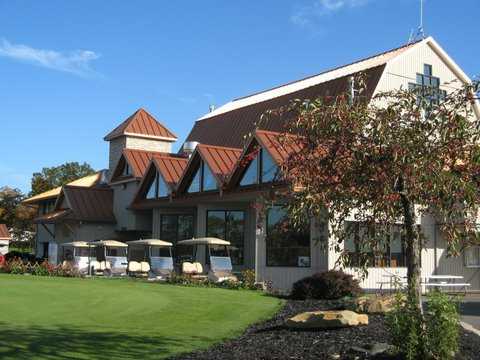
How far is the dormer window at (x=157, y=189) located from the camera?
33344 mm

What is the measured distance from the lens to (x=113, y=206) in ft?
131

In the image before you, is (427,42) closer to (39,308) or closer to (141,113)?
(141,113)

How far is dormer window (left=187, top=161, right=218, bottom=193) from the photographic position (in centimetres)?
2955

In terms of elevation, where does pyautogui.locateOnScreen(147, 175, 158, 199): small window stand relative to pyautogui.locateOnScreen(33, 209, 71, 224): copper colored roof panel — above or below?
above

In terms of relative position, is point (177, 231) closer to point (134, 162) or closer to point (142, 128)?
point (134, 162)

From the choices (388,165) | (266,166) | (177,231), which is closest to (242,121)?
(177,231)

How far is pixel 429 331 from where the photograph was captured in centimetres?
782

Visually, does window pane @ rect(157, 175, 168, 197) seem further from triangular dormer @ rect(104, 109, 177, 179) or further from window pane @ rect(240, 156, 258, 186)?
triangular dormer @ rect(104, 109, 177, 179)

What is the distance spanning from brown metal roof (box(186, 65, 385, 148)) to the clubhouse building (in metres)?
0.09

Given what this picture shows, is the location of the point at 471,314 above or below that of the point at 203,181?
below

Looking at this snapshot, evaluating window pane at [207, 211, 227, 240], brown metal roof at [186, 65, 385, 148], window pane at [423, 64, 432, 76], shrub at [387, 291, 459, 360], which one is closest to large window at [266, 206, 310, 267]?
window pane at [207, 211, 227, 240]

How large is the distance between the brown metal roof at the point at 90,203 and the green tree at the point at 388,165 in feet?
103

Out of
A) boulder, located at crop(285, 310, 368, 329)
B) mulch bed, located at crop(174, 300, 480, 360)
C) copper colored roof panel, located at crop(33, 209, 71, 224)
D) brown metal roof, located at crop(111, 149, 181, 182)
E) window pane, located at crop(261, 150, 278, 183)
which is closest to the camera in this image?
mulch bed, located at crop(174, 300, 480, 360)

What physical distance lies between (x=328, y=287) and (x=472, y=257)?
43.7ft
